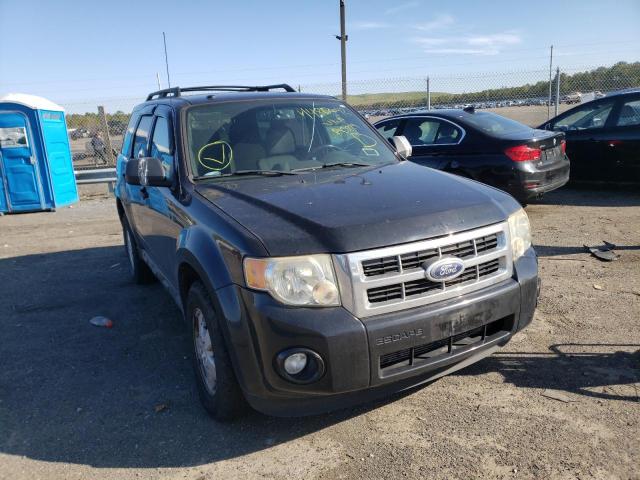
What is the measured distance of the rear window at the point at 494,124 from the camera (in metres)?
7.36

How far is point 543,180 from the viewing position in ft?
23.5

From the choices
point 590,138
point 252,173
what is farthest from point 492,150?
point 252,173

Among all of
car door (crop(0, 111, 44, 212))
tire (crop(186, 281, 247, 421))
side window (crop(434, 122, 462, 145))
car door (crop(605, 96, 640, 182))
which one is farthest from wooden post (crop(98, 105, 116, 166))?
tire (crop(186, 281, 247, 421))

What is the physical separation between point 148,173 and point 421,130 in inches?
212

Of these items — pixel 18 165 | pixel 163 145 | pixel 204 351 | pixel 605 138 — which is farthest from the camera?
pixel 18 165

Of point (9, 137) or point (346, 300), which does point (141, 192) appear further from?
point (9, 137)

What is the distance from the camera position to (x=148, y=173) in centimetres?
353

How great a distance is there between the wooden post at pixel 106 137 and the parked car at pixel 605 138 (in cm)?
1103

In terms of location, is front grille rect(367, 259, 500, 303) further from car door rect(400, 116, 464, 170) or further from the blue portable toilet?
the blue portable toilet

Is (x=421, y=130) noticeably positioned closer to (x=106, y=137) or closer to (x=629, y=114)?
(x=629, y=114)

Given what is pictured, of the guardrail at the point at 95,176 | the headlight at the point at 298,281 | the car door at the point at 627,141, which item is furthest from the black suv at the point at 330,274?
the guardrail at the point at 95,176

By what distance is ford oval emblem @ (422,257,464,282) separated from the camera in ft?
8.32

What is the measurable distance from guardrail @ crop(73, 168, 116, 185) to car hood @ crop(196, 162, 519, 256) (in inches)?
433

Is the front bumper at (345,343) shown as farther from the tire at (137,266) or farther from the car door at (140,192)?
the tire at (137,266)
